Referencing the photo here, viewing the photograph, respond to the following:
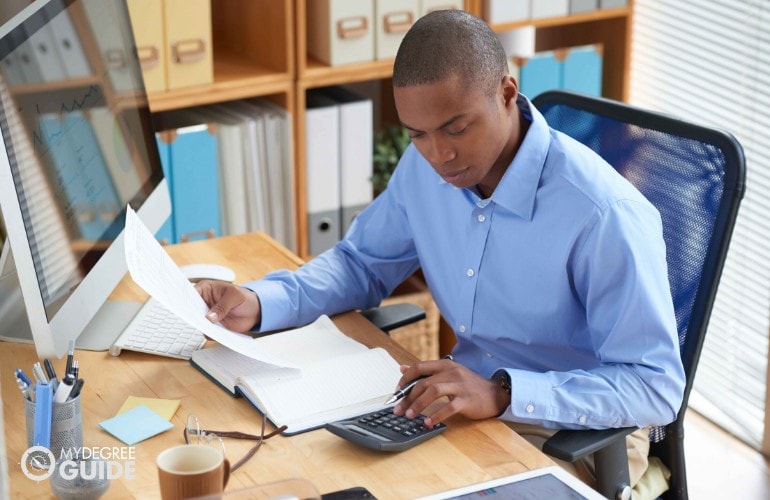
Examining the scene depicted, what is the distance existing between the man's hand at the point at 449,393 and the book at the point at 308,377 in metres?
0.07

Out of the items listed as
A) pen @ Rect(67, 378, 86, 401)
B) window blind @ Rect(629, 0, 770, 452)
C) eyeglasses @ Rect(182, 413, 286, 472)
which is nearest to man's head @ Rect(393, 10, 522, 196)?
eyeglasses @ Rect(182, 413, 286, 472)

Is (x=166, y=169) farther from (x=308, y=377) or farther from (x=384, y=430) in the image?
(x=384, y=430)

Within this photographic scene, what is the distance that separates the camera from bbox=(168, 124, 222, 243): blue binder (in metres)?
2.71

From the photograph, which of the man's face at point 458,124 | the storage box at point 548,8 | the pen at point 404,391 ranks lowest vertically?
the pen at point 404,391

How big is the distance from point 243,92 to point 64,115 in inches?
42.4

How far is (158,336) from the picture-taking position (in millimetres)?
1791

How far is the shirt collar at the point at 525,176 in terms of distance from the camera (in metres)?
1.68

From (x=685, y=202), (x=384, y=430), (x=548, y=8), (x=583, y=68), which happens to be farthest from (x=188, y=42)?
(x=384, y=430)

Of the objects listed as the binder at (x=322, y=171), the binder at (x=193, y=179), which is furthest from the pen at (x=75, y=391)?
the binder at (x=322, y=171)

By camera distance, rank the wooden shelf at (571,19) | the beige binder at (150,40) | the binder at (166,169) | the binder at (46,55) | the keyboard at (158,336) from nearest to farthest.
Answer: the binder at (46,55)
the keyboard at (158,336)
the beige binder at (150,40)
the binder at (166,169)
the wooden shelf at (571,19)

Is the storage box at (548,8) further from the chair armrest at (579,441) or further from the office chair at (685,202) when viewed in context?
the chair armrest at (579,441)

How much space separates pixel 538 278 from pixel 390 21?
135 centimetres

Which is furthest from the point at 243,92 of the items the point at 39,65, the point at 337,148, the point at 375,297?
the point at 39,65

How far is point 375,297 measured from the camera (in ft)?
6.52
